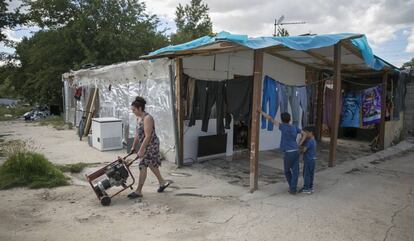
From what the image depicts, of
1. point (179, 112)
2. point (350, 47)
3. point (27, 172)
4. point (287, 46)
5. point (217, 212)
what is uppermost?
point (350, 47)

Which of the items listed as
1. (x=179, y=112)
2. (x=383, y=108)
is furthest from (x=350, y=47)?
(x=383, y=108)

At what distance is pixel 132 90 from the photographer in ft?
30.2

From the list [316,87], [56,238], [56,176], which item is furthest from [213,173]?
[316,87]

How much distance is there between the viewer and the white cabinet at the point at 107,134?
8.92m

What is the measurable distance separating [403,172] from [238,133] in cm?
414

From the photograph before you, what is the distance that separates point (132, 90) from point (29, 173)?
4.03m

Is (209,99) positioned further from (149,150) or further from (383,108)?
(383,108)

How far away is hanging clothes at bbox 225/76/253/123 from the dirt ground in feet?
4.64

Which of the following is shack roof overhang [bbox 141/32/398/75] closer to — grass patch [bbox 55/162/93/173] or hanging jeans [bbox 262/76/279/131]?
hanging jeans [bbox 262/76/279/131]

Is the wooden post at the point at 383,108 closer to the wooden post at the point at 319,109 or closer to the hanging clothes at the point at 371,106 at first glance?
the hanging clothes at the point at 371,106

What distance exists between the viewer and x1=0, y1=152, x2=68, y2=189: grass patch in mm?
5525

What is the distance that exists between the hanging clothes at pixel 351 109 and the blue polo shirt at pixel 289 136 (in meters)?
6.77

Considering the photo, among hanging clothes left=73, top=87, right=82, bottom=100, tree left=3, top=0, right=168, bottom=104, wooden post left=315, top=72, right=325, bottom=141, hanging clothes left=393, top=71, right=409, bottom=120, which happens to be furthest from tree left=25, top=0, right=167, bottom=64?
hanging clothes left=393, top=71, right=409, bottom=120

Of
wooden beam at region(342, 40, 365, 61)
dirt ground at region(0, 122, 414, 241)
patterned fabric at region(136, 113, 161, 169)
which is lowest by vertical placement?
dirt ground at region(0, 122, 414, 241)
